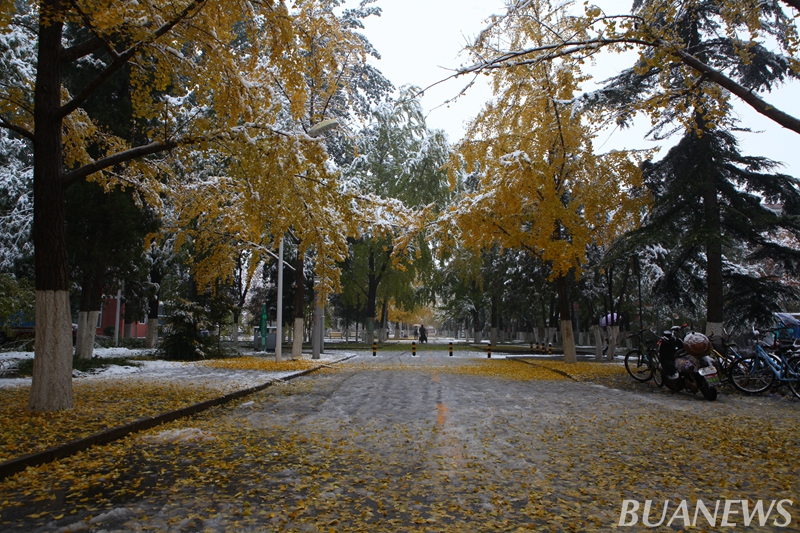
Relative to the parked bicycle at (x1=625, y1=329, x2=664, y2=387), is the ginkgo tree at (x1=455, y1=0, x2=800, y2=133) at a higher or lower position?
higher

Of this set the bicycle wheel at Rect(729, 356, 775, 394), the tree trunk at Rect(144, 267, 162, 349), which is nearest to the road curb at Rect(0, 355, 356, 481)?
the bicycle wheel at Rect(729, 356, 775, 394)

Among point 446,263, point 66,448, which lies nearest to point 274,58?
point 66,448

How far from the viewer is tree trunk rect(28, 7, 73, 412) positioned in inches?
381

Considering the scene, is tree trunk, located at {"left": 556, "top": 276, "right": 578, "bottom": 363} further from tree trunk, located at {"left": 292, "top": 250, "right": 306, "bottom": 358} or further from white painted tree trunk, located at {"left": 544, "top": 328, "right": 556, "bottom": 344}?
white painted tree trunk, located at {"left": 544, "top": 328, "right": 556, "bottom": 344}

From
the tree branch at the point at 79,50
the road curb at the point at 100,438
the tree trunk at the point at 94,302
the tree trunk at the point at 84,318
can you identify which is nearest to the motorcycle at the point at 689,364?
the road curb at the point at 100,438

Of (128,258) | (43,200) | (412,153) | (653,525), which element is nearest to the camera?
(653,525)

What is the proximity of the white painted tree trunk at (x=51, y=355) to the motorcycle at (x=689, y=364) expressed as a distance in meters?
11.4

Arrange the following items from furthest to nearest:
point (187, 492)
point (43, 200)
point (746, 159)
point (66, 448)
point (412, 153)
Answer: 1. point (412, 153)
2. point (746, 159)
3. point (43, 200)
4. point (66, 448)
5. point (187, 492)

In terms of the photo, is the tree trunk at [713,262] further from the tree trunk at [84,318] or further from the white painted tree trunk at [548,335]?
the white painted tree trunk at [548,335]

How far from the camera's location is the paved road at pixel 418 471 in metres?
4.82

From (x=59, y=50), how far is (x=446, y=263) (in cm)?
3939

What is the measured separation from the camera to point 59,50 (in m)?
10.4

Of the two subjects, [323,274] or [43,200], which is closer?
[43,200]

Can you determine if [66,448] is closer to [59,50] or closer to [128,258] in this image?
[59,50]
